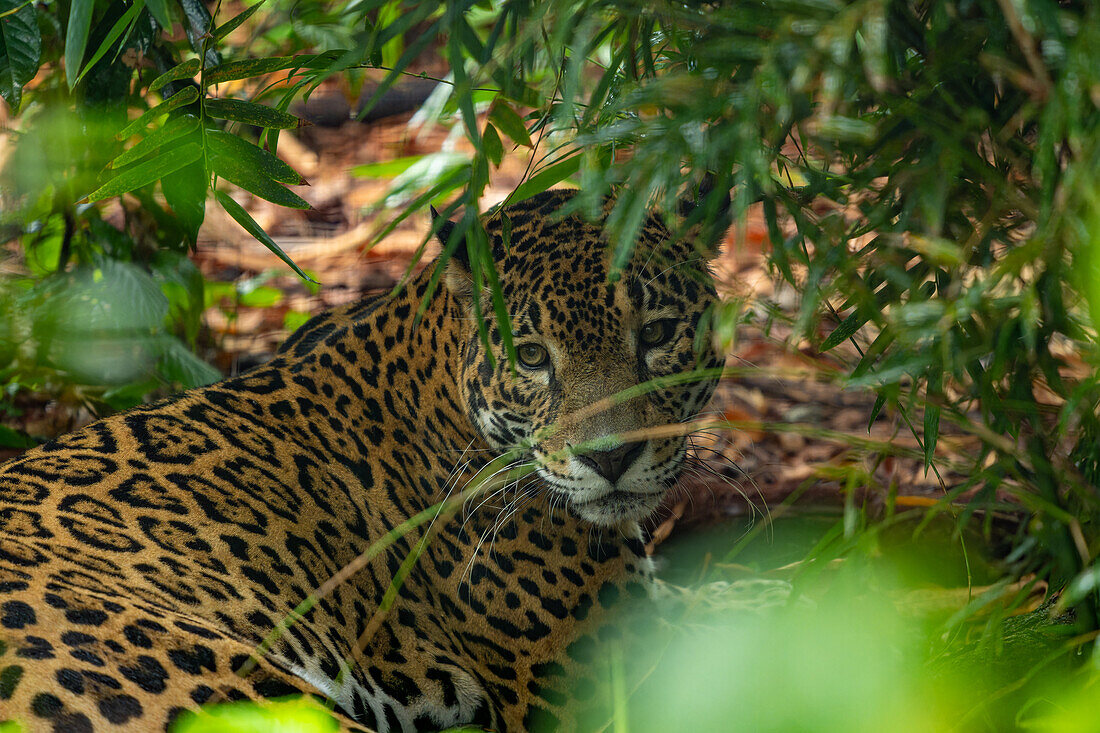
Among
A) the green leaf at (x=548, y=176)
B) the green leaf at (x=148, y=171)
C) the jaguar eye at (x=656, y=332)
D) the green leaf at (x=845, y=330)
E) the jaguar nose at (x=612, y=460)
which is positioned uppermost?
the green leaf at (x=148, y=171)

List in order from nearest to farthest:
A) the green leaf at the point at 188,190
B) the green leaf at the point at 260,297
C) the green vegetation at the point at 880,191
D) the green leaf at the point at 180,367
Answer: the green vegetation at the point at 880,191
the green leaf at the point at 188,190
the green leaf at the point at 180,367
the green leaf at the point at 260,297

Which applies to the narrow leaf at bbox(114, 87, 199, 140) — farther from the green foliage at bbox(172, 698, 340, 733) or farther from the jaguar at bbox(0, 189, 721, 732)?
the green foliage at bbox(172, 698, 340, 733)

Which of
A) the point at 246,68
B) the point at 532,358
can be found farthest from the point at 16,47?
the point at 532,358

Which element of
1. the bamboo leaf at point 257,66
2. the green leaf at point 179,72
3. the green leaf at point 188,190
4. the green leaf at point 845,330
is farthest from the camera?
the green leaf at point 188,190

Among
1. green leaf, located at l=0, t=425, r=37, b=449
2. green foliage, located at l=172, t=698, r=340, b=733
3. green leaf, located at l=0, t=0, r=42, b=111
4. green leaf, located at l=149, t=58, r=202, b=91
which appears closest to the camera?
green foliage, located at l=172, t=698, r=340, b=733

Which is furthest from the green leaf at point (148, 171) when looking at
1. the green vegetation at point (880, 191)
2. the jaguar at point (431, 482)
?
the jaguar at point (431, 482)

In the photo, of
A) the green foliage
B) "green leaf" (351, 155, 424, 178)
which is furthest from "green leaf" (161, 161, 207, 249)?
"green leaf" (351, 155, 424, 178)

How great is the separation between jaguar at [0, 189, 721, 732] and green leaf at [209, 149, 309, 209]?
1.44 feet

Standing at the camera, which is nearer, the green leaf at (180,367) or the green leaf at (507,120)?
the green leaf at (507,120)

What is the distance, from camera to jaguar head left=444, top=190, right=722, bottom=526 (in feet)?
9.21

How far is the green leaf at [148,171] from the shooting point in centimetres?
223

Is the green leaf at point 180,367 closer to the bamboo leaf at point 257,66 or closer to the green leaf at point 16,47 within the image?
the green leaf at point 16,47

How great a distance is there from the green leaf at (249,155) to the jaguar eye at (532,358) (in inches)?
35.0

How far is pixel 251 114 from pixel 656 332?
49.8 inches
